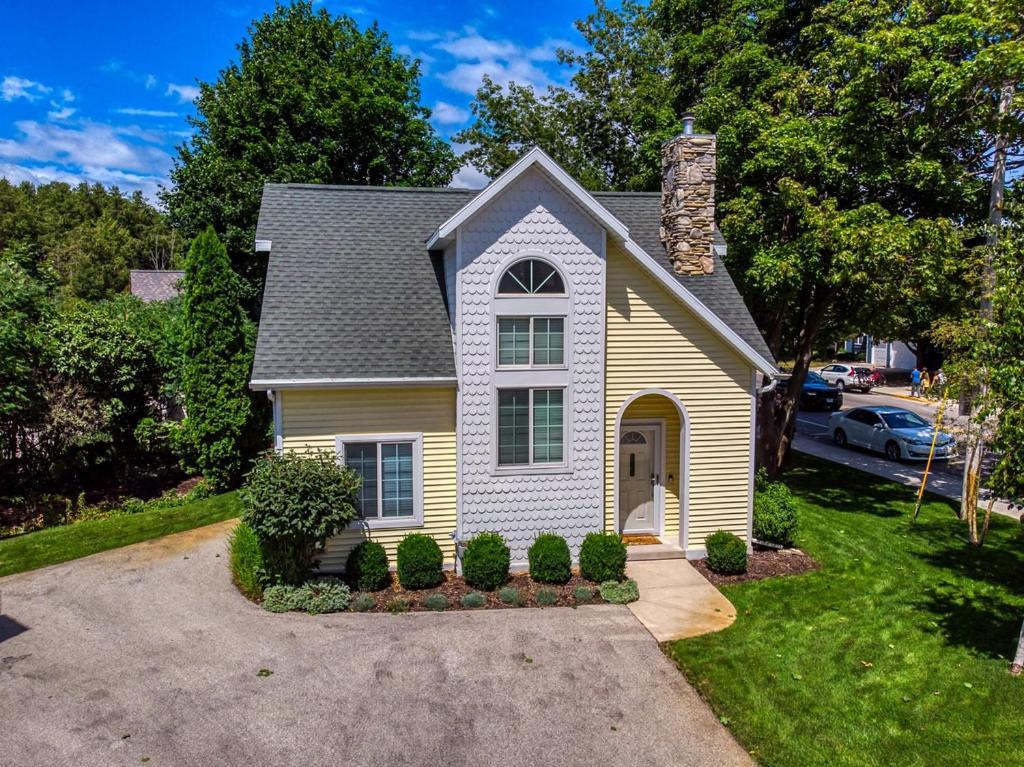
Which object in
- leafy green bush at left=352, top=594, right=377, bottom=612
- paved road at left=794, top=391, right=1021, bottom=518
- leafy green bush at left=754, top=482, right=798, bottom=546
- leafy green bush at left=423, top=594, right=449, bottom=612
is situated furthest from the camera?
paved road at left=794, top=391, right=1021, bottom=518

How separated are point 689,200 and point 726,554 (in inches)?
289

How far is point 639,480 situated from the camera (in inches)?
583

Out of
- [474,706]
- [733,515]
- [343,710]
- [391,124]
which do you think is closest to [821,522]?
[733,515]

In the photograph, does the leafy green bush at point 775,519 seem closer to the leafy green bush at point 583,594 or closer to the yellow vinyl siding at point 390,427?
the leafy green bush at point 583,594

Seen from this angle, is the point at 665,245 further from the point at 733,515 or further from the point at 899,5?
the point at 899,5

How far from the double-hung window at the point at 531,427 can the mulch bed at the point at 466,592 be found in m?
2.19

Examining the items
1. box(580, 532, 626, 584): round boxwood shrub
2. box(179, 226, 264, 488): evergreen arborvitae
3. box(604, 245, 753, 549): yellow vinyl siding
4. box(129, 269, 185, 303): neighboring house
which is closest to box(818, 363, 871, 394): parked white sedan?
box(604, 245, 753, 549): yellow vinyl siding

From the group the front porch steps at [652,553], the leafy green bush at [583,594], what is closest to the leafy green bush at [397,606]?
the leafy green bush at [583,594]

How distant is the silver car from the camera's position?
23.7 metres

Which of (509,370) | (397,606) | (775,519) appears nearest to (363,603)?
(397,606)

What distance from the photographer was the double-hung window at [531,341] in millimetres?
12781

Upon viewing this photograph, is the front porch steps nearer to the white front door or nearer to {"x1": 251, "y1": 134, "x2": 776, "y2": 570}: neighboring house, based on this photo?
A: {"x1": 251, "y1": 134, "x2": 776, "y2": 570}: neighboring house

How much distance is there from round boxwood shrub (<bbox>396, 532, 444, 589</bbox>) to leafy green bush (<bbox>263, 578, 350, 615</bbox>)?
1.04m

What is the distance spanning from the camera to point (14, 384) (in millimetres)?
16188
